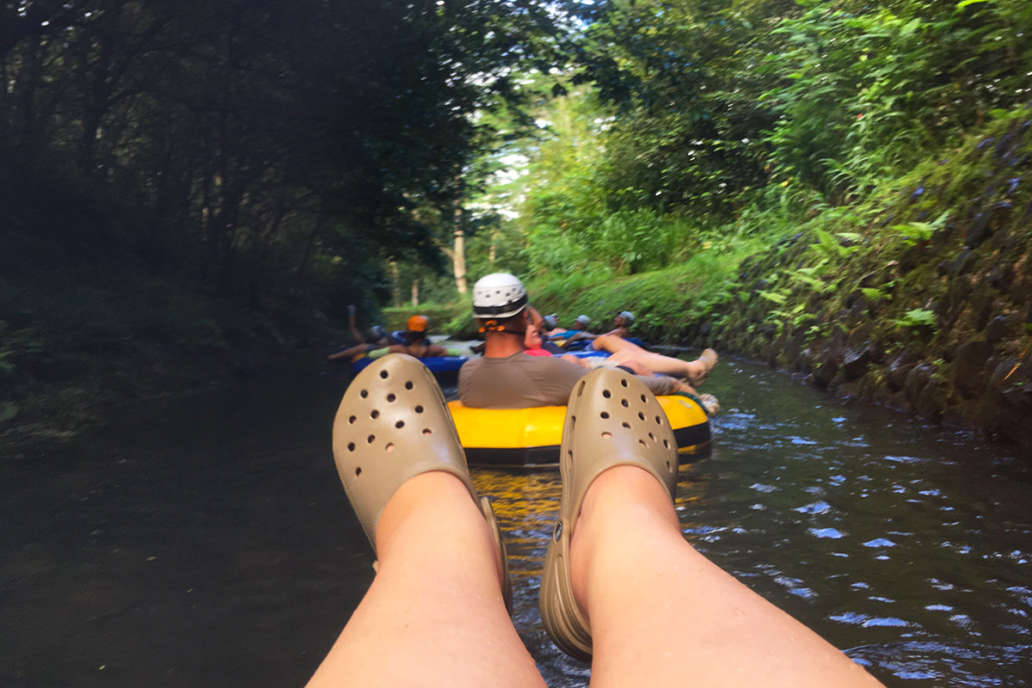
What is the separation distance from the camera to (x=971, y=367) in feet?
14.7

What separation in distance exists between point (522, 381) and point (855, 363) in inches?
121

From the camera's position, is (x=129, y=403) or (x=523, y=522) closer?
(x=523, y=522)

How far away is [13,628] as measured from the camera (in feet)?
8.40

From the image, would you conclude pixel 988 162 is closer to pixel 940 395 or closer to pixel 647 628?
pixel 940 395

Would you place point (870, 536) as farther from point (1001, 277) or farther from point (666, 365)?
point (666, 365)

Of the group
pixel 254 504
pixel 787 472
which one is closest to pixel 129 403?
pixel 254 504

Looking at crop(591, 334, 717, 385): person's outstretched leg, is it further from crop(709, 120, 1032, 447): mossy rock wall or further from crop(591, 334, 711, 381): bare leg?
crop(709, 120, 1032, 447): mossy rock wall

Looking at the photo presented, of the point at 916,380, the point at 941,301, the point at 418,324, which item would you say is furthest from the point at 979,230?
the point at 418,324

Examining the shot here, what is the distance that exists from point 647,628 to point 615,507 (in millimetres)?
567

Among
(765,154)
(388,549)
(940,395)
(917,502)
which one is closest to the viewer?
(388,549)

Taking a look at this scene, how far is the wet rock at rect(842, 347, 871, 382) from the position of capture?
621 cm

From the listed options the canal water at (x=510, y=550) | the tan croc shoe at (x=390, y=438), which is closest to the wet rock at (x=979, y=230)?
the canal water at (x=510, y=550)

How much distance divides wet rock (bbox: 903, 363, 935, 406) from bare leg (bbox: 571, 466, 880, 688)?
4173 millimetres

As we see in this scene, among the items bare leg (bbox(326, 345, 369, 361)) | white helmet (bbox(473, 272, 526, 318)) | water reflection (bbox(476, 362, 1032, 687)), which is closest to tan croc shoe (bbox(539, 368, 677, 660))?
water reflection (bbox(476, 362, 1032, 687))
